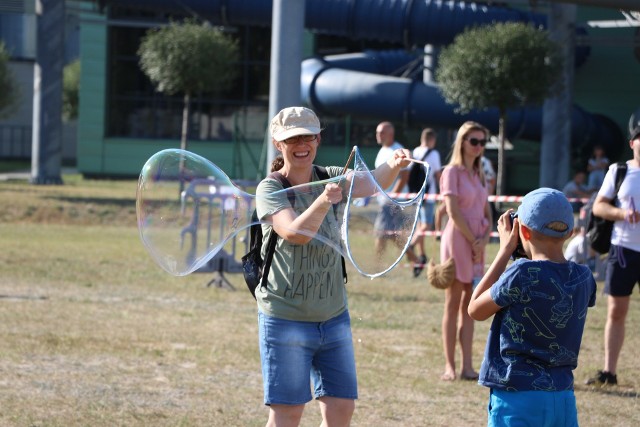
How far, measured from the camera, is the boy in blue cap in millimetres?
4430

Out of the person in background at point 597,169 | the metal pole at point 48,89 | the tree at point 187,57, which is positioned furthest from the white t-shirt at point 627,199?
the metal pole at point 48,89

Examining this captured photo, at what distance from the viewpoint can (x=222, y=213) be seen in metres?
5.86

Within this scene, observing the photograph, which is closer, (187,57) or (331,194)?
(331,194)

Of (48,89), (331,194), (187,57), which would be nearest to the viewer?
(331,194)

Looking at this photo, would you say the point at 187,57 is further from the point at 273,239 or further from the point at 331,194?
the point at 331,194

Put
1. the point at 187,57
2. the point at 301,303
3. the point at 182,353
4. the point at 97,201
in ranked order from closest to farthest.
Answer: the point at 301,303 < the point at 182,353 < the point at 97,201 < the point at 187,57

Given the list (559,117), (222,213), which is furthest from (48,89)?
(222,213)

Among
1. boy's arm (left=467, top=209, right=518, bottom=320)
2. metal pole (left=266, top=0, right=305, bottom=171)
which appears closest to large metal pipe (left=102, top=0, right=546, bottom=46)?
metal pole (left=266, top=0, right=305, bottom=171)

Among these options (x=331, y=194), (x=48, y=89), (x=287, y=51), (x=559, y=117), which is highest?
(x=48, y=89)

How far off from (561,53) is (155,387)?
18.9 metres

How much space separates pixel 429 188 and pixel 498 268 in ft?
41.2

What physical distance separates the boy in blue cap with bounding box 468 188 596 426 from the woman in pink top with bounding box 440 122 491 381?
3.67 m

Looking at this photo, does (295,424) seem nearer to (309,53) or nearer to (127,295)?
(127,295)

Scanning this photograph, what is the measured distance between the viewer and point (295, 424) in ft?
16.3
